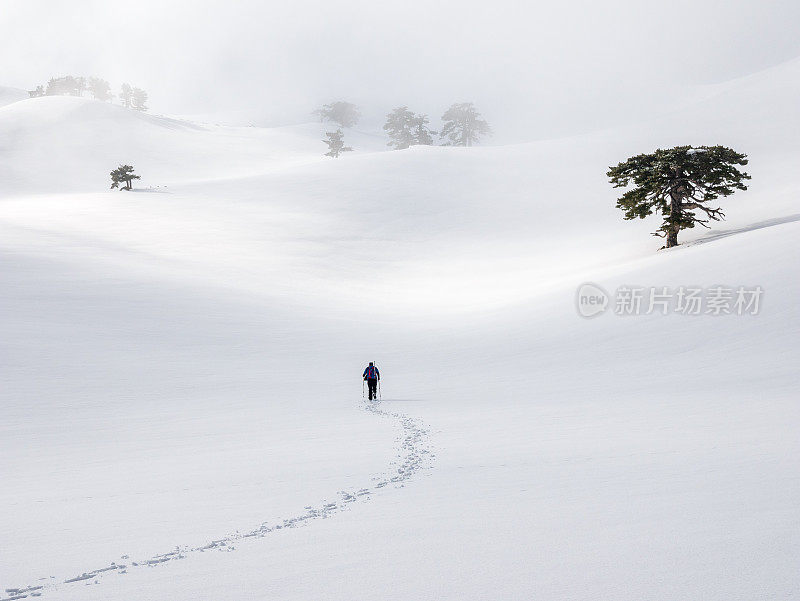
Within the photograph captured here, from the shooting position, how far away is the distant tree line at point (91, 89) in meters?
143

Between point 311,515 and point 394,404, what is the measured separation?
10730mm

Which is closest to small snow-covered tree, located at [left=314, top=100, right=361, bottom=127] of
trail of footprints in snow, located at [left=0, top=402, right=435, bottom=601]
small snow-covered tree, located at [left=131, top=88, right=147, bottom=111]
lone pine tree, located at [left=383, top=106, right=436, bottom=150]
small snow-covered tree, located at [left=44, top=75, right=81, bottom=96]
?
lone pine tree, located at [left=383, top=106, right=436, bottom=150]

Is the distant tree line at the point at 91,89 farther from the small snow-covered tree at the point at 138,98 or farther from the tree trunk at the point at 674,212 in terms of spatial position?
the tree trunk at the point at 674,212

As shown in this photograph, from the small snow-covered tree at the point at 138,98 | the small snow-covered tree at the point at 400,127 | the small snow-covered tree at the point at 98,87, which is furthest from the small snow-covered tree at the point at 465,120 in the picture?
the small snow-covered tree at the point at 98,87

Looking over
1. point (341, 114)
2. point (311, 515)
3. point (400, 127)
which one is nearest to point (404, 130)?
point (400, 127)

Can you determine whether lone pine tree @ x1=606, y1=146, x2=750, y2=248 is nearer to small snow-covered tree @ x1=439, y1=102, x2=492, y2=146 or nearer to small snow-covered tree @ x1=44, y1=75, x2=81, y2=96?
small snow-covered tree @ x1=439, y1=102, x2=492, y2=146

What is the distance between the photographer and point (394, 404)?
18.2 meters

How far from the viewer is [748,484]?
286 inches

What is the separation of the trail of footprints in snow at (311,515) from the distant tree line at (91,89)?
155 metres

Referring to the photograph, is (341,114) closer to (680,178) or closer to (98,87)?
(98,87)

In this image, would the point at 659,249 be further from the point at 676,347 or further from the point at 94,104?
the point at 94,104

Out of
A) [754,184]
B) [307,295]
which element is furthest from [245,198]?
[754,184]

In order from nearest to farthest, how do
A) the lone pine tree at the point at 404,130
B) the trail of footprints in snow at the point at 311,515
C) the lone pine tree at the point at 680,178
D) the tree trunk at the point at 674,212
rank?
1. the trail of footprints in snow at the point at 311,515
2. the lone pine tree at the point at 680,178
3. the tree trunk at the point at 674,212
4. the lone pine tree at the point at 404,130

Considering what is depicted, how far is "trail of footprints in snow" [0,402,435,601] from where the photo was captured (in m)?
5.70
